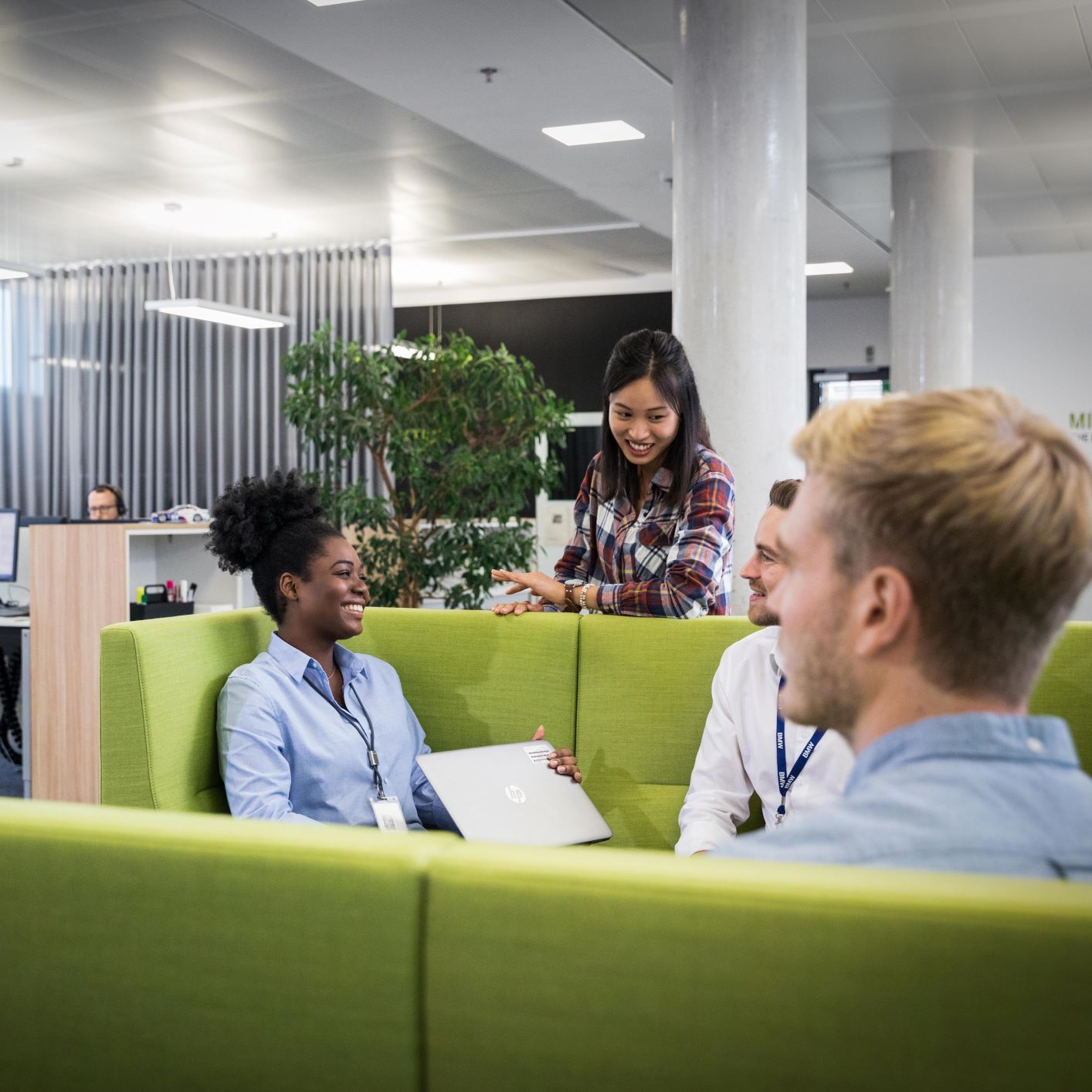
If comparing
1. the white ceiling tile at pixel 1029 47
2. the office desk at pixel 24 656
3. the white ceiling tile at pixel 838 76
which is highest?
the white ceiling tile at pixel 1029 47

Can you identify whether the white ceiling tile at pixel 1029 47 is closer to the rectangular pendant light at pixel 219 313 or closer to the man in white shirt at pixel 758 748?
the man in white shirt at pixel 758 748

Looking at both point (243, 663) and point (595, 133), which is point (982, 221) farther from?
point (243, 663)

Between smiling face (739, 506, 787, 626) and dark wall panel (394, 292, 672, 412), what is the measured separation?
28.7 ft

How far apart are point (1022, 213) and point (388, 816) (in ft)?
27.3

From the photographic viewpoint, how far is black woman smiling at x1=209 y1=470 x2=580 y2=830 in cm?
241

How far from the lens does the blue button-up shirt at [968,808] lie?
0.90 meters

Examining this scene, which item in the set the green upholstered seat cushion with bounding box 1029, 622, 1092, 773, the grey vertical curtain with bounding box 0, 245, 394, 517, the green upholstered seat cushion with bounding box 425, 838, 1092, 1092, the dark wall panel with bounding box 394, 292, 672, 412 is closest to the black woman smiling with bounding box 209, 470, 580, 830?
the green upholstered seat cushion with bounding box 1029, 622, 1092, 773

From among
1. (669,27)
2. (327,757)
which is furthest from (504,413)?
(327,757)

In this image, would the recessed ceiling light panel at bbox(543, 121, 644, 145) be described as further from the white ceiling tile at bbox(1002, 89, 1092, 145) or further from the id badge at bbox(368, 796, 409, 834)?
the id badge at bbox(368, 796, 409, 834)

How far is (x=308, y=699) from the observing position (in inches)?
100.0

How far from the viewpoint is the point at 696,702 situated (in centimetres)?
275

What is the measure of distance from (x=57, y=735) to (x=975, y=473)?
16.1ft

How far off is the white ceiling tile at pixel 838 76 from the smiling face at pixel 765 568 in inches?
161

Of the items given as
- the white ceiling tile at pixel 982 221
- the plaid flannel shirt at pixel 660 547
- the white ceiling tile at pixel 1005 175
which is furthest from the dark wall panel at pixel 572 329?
the plaid flannel shirt at pixel 660 547
